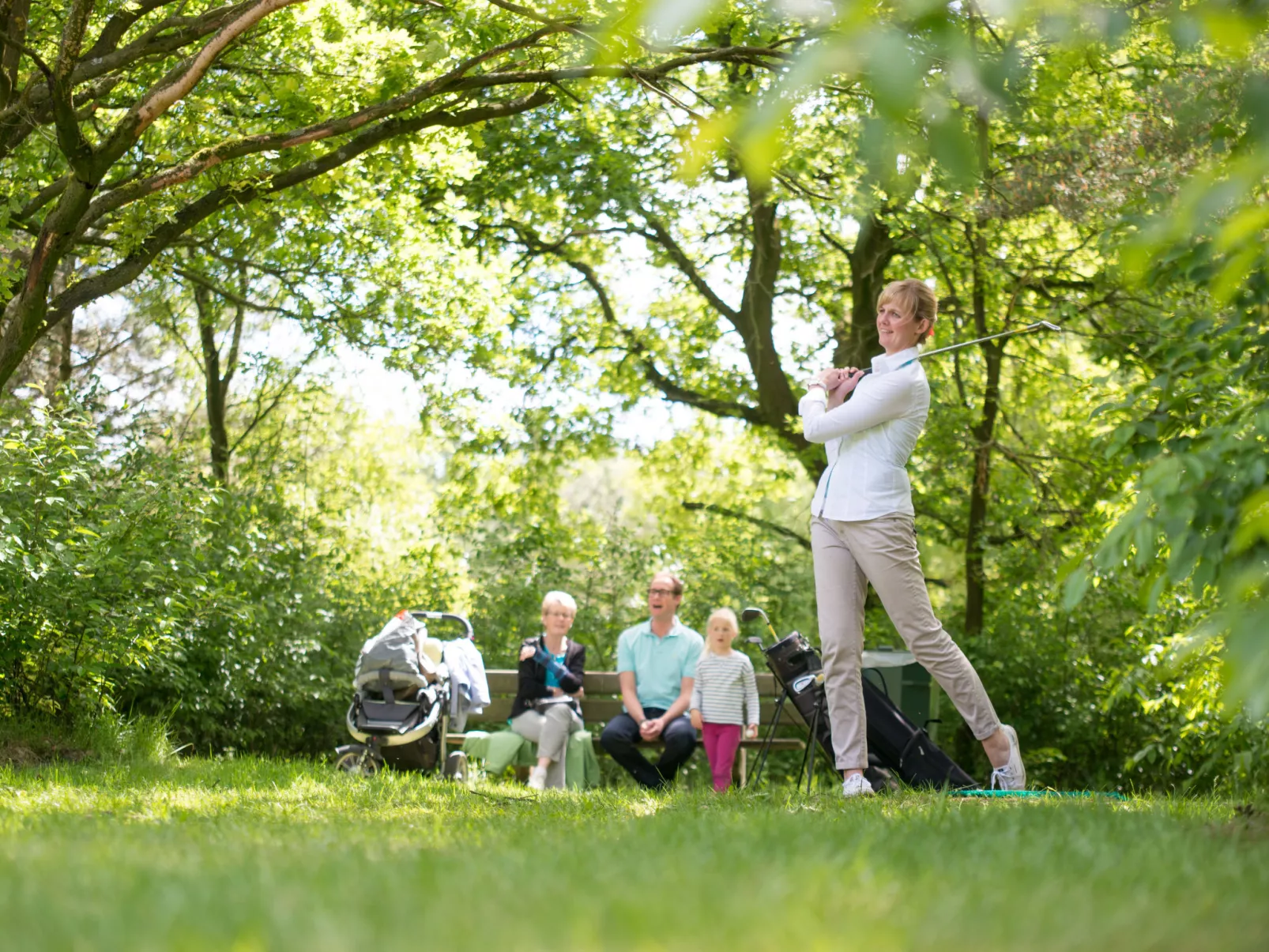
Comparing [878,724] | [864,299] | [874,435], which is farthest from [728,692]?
[864,299]

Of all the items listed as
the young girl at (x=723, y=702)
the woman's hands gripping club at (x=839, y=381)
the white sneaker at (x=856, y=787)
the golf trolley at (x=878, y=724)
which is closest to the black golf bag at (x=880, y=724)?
the golf trolley at (x=878, y=724)

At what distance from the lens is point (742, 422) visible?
16781mm

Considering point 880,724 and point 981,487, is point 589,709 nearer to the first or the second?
point 880,724

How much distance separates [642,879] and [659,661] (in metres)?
5.81

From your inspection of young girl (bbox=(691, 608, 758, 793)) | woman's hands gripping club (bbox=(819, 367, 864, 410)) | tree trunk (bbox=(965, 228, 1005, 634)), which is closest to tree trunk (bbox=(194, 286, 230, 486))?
tree trunk (bbox=(965, 228, 1005, 634))

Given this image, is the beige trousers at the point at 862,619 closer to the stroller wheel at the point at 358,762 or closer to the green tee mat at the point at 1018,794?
the green tee mat at the point at 1018,794

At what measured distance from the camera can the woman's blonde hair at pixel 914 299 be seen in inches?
214

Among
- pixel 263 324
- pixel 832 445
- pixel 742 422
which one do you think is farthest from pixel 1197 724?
pixel 263 324

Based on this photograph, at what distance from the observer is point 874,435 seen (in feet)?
17.7

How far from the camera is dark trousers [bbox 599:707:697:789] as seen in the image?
804 cm

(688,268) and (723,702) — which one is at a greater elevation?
(688,268)

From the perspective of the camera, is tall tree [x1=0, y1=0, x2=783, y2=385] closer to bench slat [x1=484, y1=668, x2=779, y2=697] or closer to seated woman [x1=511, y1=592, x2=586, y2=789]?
seated woman [x1=511, y1=592, x2=586, y2=789]

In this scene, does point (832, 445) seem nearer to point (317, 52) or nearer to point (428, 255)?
point (317, 52)

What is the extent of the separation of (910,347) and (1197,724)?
335 centimetres
